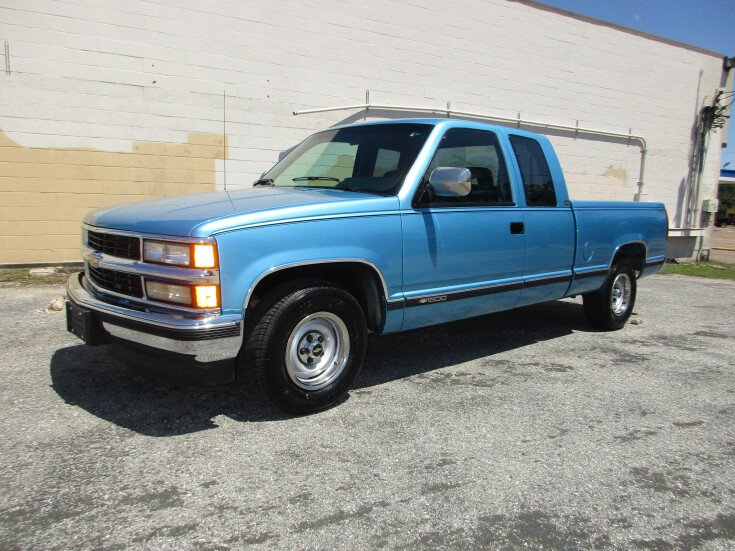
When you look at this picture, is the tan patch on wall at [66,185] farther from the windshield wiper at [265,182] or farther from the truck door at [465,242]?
the truck door at [465,242]

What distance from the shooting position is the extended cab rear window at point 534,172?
5.02 meters

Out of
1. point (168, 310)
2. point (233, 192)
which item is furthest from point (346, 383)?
point (233, 192)

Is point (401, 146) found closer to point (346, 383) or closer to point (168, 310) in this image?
point (346, 383)

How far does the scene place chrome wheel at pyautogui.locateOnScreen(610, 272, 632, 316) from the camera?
6336mm

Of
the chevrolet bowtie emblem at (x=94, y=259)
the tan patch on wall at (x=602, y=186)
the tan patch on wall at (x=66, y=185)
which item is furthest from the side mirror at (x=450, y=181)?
the tan patch on wall at (x=602, y=186)

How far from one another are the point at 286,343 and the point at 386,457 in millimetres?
875

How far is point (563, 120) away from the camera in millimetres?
13336

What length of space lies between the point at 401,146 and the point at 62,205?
6.20m

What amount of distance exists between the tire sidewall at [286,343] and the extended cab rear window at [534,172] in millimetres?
2154

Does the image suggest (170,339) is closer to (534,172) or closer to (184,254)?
(184,254)

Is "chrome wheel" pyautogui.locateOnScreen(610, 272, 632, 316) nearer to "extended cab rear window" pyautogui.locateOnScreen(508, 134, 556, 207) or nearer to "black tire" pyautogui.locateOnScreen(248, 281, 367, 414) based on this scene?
"extended cab rear window" pyautogui.locateOnScreen(508, 134, 556, 207)

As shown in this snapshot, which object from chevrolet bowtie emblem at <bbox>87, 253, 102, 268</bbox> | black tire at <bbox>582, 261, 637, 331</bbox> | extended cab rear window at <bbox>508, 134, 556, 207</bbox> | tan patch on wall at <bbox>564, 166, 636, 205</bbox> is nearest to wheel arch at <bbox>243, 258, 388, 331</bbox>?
chevrolet bowtie emblem at <bbox>87, 253, 102, 268</bbox>

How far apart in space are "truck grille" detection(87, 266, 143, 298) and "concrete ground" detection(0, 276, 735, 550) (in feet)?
2.60

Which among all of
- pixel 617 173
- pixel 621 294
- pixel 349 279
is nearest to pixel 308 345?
pixel 349 279
